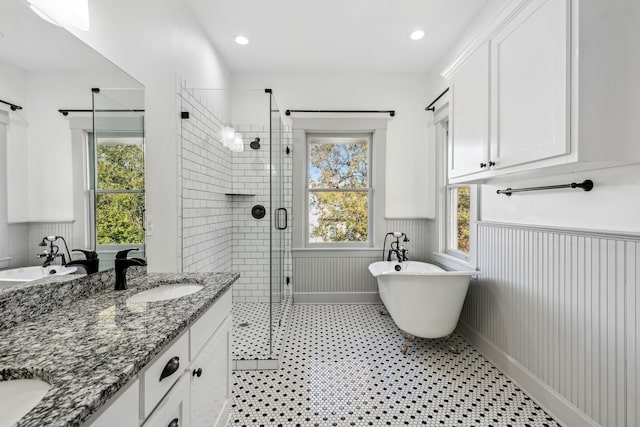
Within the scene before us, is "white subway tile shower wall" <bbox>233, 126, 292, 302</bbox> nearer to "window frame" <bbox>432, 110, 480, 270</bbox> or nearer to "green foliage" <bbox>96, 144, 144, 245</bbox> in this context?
"green foliage" <bbox>96, 144, 144, 245</bbox>

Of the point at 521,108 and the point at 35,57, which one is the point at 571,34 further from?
the point at 35,57

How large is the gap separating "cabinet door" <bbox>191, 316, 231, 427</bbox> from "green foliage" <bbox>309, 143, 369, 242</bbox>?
7.12 ft

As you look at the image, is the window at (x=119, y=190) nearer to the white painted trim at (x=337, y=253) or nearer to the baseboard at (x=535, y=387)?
the white painted trim at (x=337, y=253)

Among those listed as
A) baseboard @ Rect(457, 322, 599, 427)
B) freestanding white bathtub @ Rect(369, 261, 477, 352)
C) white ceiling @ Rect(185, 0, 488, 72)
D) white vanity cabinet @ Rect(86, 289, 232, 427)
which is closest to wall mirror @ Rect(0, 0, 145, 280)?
white vanity cabinet @ Rect(86, 289, 232, 427)

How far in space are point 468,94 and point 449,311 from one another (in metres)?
1.61

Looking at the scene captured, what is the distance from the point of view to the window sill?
264 cm

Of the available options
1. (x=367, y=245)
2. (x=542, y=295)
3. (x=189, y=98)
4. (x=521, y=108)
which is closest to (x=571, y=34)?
(x=521, y=108)

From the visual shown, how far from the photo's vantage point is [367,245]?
356 centimetres

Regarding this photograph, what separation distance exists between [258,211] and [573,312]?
2734 mm

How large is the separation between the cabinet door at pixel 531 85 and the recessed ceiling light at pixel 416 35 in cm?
115

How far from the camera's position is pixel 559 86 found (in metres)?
1.25

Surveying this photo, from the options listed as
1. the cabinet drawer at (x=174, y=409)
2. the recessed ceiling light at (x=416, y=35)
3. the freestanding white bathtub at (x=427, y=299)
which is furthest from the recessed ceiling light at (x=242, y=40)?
the cabinet drawer at (x=174, y=409)

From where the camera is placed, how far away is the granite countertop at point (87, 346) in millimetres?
569

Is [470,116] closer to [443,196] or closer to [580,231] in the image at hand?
[580,231]
